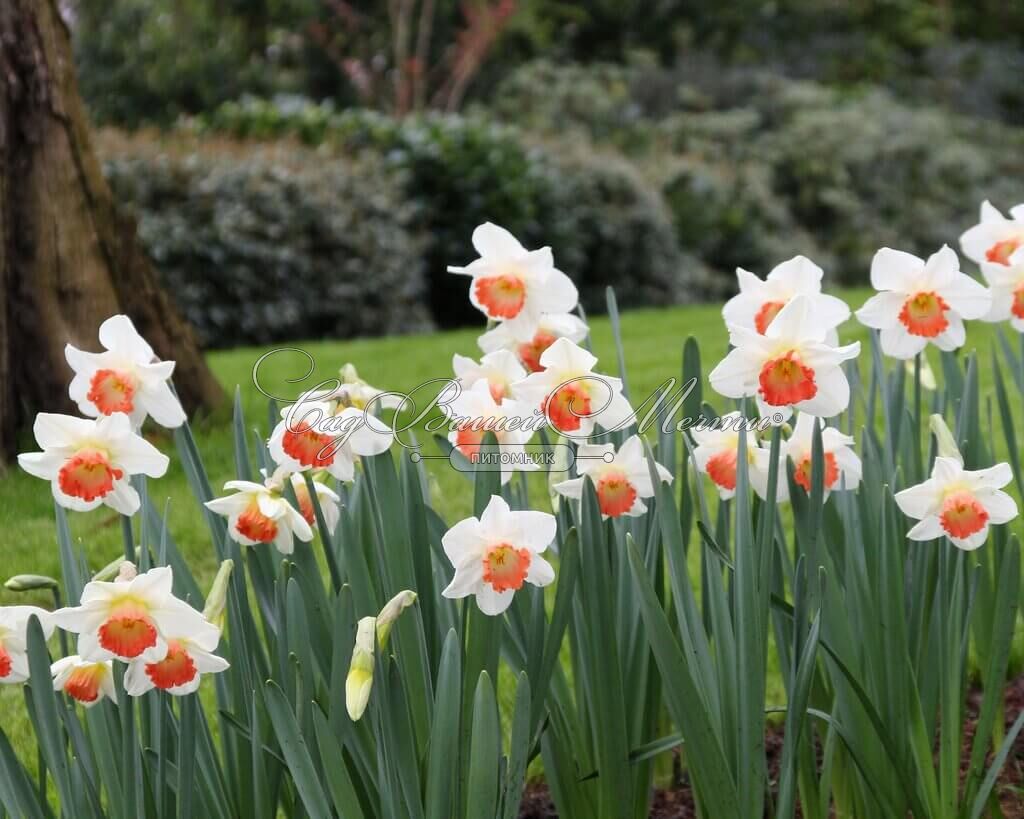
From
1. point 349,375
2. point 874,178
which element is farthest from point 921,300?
point 874,178

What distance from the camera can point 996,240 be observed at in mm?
1595

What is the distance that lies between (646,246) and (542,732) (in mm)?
7575

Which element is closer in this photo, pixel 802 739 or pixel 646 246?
pixel 802 739

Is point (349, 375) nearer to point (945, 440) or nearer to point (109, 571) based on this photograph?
point (109, 571)

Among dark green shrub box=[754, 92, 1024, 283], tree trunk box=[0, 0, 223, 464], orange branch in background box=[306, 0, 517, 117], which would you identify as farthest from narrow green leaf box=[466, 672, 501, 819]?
orange branch in background box=[306, 0, 517, 117]

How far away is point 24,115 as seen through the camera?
10.1 feet

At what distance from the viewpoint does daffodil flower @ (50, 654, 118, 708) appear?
3.89 ft

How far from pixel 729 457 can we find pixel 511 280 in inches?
12.9

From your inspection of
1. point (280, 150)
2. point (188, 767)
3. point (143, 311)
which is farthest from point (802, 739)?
point (280, 150)

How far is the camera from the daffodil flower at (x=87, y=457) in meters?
1.19

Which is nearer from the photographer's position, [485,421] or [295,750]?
[295,750]

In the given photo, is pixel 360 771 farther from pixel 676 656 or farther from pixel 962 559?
pixel 962 559

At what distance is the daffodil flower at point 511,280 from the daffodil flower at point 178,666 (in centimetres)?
47

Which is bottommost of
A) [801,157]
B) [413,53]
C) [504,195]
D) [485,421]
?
[801,157]
